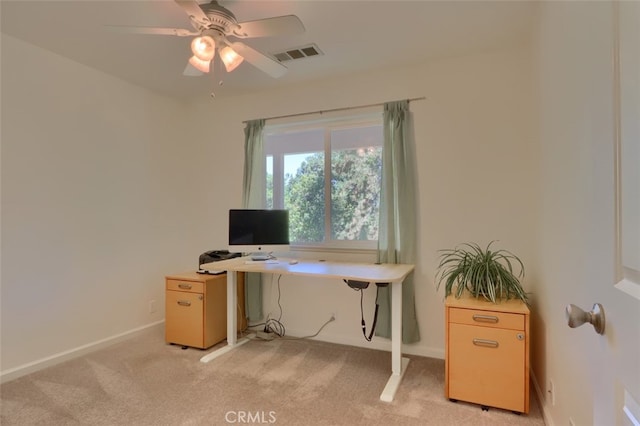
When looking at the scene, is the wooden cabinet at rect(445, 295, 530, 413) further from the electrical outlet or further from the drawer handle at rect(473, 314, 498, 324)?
the electrical outlet

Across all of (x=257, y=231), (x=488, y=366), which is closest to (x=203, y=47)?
(x=257, y=231)

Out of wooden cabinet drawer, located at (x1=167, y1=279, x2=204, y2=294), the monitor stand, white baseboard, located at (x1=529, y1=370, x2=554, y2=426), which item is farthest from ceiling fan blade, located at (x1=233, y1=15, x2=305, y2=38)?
white baseboard, located at (x1=529, y1=370, x2=554, y2=426)

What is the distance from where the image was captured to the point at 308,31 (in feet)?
7.80

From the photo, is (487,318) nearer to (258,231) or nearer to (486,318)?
(486,318)

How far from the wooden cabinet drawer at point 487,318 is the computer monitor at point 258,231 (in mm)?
1611

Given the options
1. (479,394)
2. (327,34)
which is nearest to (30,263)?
(327,34)

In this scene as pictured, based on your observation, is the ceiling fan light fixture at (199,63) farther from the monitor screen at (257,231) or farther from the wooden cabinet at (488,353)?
the wooden cabinet at (488,353)

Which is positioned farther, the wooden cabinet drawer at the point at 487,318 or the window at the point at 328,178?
the window at the point at 328,178

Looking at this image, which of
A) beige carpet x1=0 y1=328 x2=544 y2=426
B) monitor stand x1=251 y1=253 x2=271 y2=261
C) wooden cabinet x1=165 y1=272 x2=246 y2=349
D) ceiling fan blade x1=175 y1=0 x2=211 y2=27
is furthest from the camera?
monitor stand x1=251 y1=253 x2=271 y2=261

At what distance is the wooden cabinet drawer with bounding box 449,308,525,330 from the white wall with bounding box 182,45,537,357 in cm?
70

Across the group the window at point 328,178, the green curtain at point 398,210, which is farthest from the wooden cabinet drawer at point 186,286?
the green curtain at point 398,210

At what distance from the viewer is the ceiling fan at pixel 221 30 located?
5.76ft

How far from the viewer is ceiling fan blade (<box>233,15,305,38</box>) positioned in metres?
1.74

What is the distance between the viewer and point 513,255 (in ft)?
8.52
